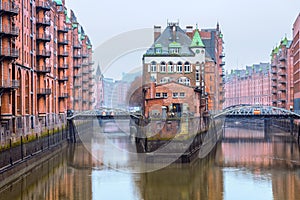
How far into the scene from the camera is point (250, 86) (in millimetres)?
130500

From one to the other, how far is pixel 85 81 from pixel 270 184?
5442 cm

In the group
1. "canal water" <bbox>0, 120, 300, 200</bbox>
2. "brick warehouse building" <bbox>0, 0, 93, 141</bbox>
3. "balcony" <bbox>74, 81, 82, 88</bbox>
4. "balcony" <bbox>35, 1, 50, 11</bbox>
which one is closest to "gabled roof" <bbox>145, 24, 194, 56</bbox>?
"brick warehouse building" <bbox>0, 0, 93, 141</bbox>

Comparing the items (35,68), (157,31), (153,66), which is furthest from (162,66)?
(35,68)

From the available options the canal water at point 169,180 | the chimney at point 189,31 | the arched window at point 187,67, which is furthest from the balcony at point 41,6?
the chimney at point 189,31

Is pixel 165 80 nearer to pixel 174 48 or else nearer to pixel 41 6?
pixel 174 48

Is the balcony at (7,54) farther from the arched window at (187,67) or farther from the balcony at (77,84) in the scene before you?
the balcony at (77,84)

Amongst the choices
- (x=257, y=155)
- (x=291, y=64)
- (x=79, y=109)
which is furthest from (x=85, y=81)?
(x=257, y=155)

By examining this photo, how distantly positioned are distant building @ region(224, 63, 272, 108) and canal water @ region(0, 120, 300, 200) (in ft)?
244

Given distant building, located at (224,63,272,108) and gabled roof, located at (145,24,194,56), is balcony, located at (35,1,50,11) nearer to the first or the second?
gabled roof, located at (145,24,194,56)

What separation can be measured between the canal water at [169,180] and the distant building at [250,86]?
244 ft

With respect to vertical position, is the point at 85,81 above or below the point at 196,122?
above

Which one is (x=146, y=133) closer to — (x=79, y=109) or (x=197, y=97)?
(x=197, y=97)

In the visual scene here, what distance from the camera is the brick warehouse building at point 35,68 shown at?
32219 millimetres

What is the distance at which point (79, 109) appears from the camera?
240 ft
